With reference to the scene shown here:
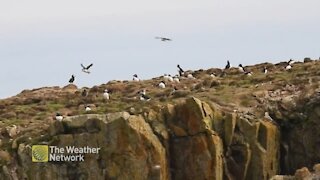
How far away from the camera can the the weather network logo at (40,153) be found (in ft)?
147

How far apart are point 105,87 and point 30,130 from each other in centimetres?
1771

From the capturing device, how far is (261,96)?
49250 mm

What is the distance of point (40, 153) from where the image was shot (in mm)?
44844

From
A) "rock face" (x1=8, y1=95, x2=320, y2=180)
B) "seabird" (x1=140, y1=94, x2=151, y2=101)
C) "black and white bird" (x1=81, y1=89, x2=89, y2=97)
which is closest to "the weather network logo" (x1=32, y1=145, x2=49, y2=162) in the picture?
"rock face" (x1=8, y1=95, x2=320, y2=180)

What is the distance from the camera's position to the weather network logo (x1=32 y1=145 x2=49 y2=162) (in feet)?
147

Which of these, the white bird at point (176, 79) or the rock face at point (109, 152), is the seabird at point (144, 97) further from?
the white bird at point (176, 79)

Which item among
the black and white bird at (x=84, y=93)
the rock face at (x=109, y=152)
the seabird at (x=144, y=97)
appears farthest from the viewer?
the black and white bird at (x=84, y=93)

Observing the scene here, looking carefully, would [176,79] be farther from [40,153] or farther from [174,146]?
[40,153]

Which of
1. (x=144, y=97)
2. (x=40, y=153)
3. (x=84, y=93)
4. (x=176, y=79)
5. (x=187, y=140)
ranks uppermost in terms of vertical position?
(x=176, y=79)

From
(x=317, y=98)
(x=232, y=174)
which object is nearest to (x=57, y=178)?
(x=232, y=174)

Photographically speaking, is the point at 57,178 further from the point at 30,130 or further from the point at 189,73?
the point at 189,73

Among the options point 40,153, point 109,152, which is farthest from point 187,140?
point 40,153

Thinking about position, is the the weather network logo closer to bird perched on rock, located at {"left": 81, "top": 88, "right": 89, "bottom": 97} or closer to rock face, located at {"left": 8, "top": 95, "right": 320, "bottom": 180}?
rock face, located at {"left": 8, "top": 95, "right": 320, "bottom": 180}

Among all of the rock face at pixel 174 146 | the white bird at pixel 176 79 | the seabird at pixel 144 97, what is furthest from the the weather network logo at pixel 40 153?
the white bird at pixel 176 79
